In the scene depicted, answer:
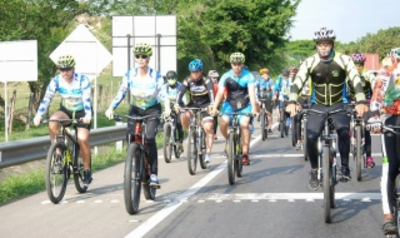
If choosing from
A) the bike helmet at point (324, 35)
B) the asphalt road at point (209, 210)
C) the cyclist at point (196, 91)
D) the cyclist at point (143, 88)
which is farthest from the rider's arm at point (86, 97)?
the cyclist at point (196, 91)

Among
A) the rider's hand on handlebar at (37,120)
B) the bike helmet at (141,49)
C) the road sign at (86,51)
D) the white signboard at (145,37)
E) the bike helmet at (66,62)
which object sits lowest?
the rider's hand on handlebar at (37,120)

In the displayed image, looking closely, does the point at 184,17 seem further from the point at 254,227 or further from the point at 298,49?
the point at 298,49

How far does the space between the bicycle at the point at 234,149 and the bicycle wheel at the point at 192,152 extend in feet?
2.77

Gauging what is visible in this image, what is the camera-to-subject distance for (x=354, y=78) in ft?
29.1

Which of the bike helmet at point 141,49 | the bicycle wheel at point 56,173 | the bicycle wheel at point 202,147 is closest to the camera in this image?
the bicycle wheel at point 56,173

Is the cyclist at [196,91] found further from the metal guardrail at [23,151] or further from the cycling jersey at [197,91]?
the metal guardrail at [23,151]

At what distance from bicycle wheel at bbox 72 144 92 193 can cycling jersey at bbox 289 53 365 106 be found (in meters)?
3.35

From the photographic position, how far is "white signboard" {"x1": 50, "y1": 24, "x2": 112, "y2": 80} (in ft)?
57.6

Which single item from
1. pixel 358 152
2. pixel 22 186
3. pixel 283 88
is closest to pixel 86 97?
pixel 22 186

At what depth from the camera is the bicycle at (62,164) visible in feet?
32.1

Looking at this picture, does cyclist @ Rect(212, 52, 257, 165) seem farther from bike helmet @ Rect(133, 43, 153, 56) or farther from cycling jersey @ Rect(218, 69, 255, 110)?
bike helmet @ Rect(133, 43, 153, 56)

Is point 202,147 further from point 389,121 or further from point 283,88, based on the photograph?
point 283,88

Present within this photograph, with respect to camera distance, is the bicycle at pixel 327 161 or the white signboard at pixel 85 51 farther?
the white signboard at pixel 85 51

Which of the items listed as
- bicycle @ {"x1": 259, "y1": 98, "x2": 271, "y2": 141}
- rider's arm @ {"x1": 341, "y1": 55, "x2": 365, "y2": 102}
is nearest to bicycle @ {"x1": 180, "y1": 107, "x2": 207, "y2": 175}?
rider's arm @ {"x1": 341, "y1": 55, "x2": 365, "y2": 102}
